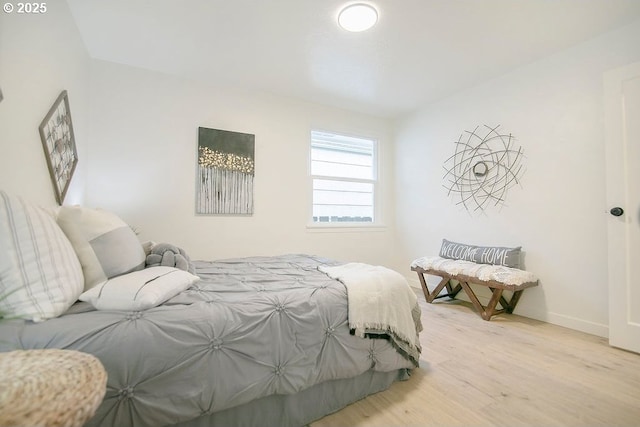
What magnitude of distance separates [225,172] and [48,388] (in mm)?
2715

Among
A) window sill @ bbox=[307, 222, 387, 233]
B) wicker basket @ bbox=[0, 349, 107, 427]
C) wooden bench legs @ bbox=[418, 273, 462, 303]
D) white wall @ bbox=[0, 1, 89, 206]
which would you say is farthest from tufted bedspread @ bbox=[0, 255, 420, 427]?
window sill @ bbox=[307, 222, 387, 233]

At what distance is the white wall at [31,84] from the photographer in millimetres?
1271

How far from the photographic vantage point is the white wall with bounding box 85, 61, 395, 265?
2.64 meters

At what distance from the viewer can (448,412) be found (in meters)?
1.33

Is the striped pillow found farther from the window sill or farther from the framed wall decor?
the window sill

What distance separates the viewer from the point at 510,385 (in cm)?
156

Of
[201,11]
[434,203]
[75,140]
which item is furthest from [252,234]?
[434,203]

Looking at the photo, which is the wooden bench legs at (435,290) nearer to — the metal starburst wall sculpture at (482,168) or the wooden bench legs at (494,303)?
the wooden bench legs at (494,303)

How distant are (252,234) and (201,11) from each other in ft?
6.77

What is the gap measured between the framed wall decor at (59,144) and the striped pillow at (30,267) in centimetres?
94

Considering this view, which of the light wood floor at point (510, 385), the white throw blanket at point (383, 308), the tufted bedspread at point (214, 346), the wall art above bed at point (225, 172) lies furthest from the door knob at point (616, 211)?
the wall art above bed at point (225, 172)

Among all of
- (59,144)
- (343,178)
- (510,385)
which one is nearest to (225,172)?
(59,144)

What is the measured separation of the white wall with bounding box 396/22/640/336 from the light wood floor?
373 millimetres

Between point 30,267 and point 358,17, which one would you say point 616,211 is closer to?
point 358,17
